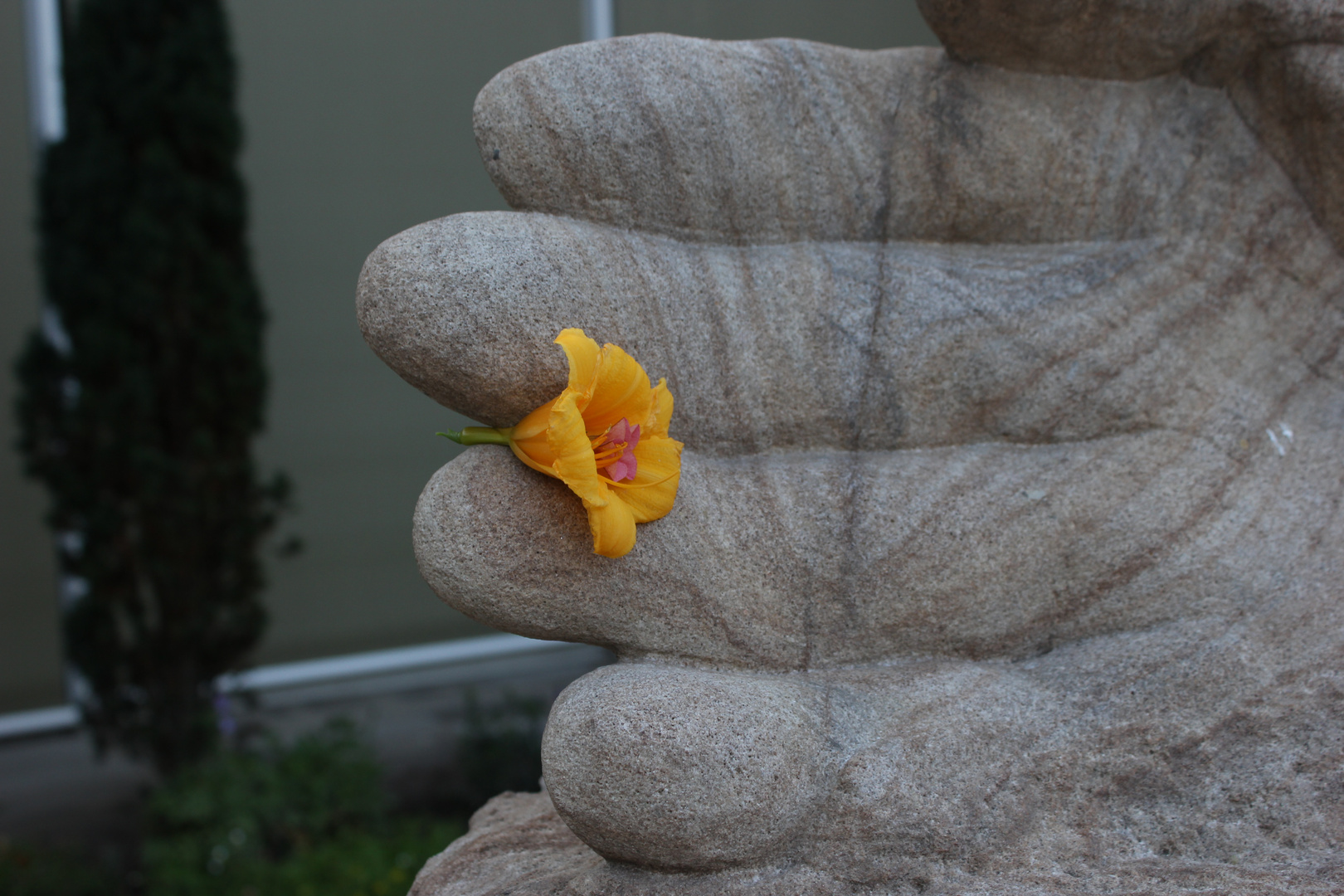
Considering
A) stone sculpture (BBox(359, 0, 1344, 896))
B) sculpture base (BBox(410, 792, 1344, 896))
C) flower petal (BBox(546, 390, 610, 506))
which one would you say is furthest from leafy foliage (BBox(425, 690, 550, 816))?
flower petal (BBox(546, 390, 610, 506))

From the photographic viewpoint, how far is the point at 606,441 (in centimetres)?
141

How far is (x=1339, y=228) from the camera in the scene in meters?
1.87

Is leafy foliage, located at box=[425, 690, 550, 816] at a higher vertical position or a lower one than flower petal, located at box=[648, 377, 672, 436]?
lower

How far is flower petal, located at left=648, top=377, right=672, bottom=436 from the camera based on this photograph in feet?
4.65

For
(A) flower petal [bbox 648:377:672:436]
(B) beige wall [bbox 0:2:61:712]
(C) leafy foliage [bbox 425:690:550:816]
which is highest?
(A) flower petal [bbox 648:377:672:436]

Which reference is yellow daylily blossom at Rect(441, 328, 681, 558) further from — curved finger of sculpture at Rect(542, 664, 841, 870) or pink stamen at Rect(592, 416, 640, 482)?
curved finger of sculpture at Rect(542, 664, 841, 870)

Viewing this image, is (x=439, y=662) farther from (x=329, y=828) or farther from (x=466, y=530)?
(x=466, y=530)

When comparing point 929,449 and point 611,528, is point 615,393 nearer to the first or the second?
point 611,528

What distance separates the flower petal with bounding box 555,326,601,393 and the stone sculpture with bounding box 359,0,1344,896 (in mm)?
100

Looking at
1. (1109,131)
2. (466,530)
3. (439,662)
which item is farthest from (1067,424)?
(439,662)

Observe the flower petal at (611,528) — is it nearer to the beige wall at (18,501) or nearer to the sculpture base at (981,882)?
the sculpture base at (981,882)

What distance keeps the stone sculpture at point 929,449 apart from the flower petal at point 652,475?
0.27ft

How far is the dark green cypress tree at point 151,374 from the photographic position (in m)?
3.07

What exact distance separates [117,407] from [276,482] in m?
0.51
